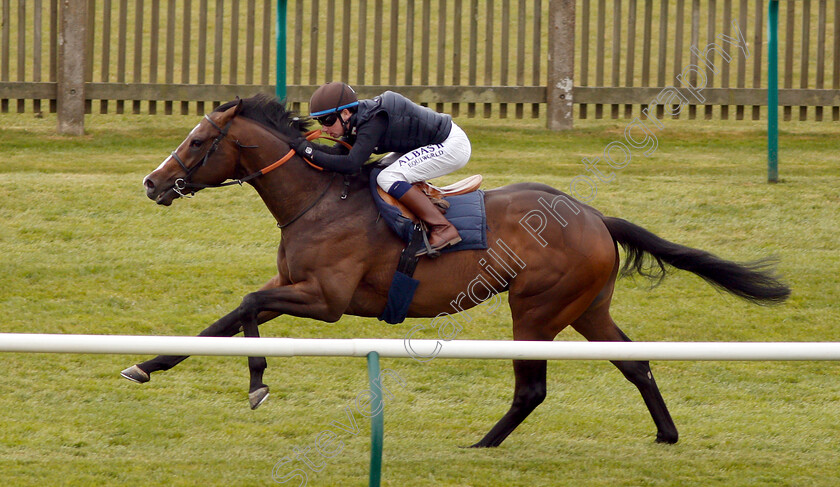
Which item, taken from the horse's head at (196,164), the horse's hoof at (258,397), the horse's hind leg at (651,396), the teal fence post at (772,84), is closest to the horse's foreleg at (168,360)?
the horse's hoof at (258,397)

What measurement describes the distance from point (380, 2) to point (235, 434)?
6373mm

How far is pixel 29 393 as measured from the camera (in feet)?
17.7

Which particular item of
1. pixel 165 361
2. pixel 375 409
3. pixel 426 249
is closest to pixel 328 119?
pixel 426 249

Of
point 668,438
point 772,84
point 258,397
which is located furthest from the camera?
point 772,84

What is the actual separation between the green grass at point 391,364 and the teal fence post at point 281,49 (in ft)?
3.24

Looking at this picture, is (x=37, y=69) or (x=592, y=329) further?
(x=37, y=69)

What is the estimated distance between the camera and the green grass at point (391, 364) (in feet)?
15.0

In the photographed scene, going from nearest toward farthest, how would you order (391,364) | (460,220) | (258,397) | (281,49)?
(258,397), (460,220), (391,364), (281,49)

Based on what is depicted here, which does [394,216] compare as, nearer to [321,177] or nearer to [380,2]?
[321,177]

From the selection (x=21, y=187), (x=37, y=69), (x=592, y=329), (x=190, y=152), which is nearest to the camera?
(x=190, y=152)

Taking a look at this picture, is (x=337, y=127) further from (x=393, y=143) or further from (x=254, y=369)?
(x=254, y=369)

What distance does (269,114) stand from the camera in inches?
195

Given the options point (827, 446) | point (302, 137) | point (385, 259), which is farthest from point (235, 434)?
point (827, 446)

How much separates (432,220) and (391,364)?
1.58m
